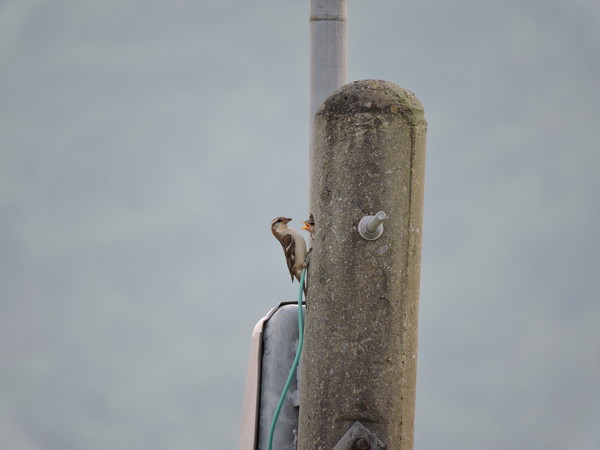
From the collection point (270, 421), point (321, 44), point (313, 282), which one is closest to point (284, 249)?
point (313, 282)

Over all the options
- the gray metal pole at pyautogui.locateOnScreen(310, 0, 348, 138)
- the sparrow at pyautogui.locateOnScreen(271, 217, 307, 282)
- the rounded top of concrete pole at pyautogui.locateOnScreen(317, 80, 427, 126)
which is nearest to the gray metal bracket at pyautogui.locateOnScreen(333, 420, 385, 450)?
the sparrow at pyautogui.locateOnScreen(271, 217, 307, 282)

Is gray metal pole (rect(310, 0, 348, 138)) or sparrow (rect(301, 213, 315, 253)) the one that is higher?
gray metal pole (rect(310, 0, 348, 138))

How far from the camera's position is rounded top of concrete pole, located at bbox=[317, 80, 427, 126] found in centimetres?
500

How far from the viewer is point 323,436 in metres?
4.91

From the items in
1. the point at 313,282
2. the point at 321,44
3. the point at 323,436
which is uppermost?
the point at 321,44

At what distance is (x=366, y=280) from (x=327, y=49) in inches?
85.3

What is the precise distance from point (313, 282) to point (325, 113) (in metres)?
0.69

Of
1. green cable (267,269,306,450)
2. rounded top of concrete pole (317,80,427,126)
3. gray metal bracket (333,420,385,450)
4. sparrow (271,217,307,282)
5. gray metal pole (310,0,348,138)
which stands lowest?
gray metal bracket (333,420,385,450)

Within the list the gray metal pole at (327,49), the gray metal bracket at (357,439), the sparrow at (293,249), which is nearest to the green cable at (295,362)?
the sparrow at (293,249)

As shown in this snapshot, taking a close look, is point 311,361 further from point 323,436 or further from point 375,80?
point 375,80

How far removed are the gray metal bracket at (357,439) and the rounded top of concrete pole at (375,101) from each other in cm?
124

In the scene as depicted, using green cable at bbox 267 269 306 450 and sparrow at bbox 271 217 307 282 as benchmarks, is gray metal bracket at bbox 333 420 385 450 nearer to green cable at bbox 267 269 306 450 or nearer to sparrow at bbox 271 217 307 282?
green cable at bbox 267 269 306 450

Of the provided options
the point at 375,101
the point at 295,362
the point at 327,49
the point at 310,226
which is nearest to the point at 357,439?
the point at 295,362

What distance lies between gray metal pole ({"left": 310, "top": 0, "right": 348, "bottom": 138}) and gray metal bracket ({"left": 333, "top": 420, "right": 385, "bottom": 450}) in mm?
2313
